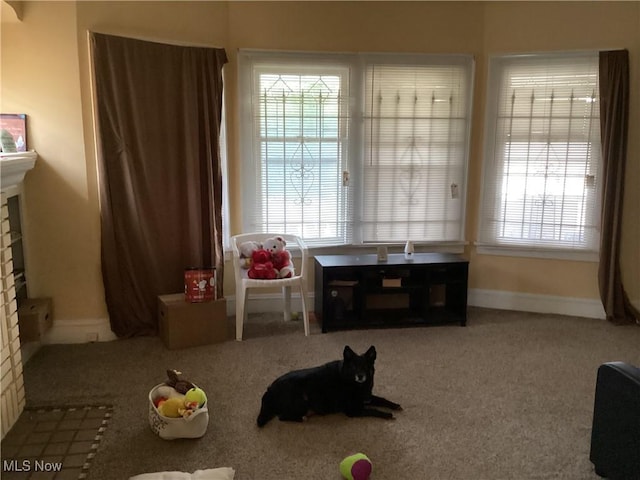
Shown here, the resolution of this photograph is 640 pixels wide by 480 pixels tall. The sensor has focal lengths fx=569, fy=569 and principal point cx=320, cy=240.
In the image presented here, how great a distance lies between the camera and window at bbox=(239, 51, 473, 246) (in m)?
4.20

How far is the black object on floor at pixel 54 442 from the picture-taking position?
2.38m

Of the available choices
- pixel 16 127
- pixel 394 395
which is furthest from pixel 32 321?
pixel 394 395

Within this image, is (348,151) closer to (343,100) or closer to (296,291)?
(343,100)

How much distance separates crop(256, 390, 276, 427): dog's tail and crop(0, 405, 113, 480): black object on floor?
744mm

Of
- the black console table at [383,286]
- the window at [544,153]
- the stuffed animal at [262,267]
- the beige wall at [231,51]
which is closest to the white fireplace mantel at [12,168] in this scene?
the beige wall at [231,51]

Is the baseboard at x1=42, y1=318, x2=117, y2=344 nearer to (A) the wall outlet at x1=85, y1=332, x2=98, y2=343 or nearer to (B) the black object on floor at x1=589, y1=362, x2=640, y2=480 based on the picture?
(A) the wall outlet at x1=85, y1=332, x2=98, y2=343

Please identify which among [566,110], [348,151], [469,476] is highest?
[566,110]

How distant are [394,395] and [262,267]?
4.21ft

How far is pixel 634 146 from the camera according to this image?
413 cm

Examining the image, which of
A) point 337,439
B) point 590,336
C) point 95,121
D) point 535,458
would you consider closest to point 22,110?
point 95,121

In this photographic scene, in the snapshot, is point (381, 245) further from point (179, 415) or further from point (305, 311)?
point (179, 415)

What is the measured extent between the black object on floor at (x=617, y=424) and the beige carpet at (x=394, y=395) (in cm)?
15

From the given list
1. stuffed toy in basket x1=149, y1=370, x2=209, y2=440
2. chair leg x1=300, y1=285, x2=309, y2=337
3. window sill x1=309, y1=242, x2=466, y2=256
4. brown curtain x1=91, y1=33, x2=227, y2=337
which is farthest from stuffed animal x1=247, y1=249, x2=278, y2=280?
stuffed toy in basket x1=149, y1=370, x2=209, y2=440

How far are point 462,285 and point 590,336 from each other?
0.93m
